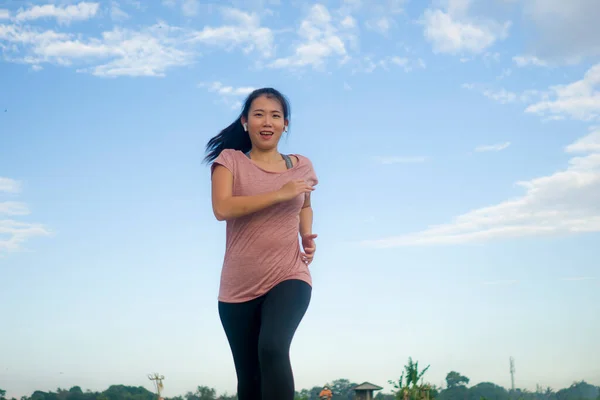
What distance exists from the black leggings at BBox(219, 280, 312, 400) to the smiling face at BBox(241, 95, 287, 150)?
2.98 ft

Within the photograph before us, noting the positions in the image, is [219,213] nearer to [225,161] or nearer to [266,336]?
[225,161]

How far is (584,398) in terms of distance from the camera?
9953mm

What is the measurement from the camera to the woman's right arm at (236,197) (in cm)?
379

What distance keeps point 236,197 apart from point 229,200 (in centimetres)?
5

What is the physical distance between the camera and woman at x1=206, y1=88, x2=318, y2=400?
3.71 m

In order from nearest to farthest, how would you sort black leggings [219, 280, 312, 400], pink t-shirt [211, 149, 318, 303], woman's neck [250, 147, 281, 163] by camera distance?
1. black leggings [219, 280, 312, 400]
2. pink t-shirt [211, 149, 318, 303]
3. woman's neck [250, 147, 281, 163]

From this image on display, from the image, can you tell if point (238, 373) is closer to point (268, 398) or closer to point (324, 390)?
point (268, 398)

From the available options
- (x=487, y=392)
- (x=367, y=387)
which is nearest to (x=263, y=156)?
(x=487, y=392)

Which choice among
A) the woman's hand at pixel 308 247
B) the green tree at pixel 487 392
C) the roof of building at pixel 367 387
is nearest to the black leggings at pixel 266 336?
the woman's hand at pixel 308 247

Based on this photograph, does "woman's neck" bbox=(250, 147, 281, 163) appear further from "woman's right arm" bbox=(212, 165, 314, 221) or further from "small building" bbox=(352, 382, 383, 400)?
"small building" bbox=(352, 382, 383, 400)

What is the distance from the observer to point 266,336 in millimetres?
3570

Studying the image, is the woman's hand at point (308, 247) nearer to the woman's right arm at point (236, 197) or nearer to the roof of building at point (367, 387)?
the woman's right arm at point (236, 197)

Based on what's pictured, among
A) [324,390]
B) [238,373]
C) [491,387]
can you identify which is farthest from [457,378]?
[238,373]

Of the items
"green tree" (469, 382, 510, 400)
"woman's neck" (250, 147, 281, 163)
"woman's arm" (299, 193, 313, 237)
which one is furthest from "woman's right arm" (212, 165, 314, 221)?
"green tree" (469, 382, 510, 400)
